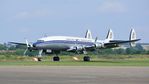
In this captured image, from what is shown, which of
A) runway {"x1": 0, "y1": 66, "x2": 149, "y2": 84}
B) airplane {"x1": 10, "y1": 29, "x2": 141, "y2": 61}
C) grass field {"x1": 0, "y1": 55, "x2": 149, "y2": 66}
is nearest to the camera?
runway {"x1": 0, "y1": 66, "x2": 149, "y2": 84}

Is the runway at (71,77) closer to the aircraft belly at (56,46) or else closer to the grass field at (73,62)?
the grass field at (73,62)

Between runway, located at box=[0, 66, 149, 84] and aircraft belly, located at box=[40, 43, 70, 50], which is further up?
aircraft belly, located at box=[40, 43, 70, 50]

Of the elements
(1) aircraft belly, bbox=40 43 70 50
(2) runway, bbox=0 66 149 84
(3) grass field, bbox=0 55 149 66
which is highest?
(1) aircraft belly, bbox=40 43 70 50

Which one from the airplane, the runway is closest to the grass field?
the airplane

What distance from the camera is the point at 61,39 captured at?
81438 millimetres

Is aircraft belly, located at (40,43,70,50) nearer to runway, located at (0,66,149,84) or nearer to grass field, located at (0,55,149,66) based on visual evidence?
grass field, located at (0,55,149,66)

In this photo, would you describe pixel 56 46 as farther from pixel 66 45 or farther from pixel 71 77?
pixel 71 77

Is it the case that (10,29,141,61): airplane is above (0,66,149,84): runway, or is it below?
above

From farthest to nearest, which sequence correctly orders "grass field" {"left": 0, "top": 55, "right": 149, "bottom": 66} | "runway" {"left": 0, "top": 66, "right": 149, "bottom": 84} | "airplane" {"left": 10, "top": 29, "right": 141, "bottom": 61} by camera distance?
1. "airplane" {"left": 10, "top": 29, "right": 141, "bottom": 61}
2. "grass field" {"left": 0, "top": 55, "right": 149, "bottom": 66}
3. "runway" {"left": 0, "top": 66, "right": 149, "bottom": 84}

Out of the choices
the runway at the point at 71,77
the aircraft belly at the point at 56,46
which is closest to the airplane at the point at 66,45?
the aircraft belly at the point at 56,46

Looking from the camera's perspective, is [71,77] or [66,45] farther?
[66,45]

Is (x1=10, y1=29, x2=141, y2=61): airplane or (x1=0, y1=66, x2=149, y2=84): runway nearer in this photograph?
(x1=0, y1=66, x2=149, y2=84): runway

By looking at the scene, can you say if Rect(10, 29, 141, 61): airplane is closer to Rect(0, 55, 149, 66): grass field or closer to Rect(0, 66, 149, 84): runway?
Rect(0, 55, 149, 66): grass field

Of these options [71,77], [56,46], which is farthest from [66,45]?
[71,77]
